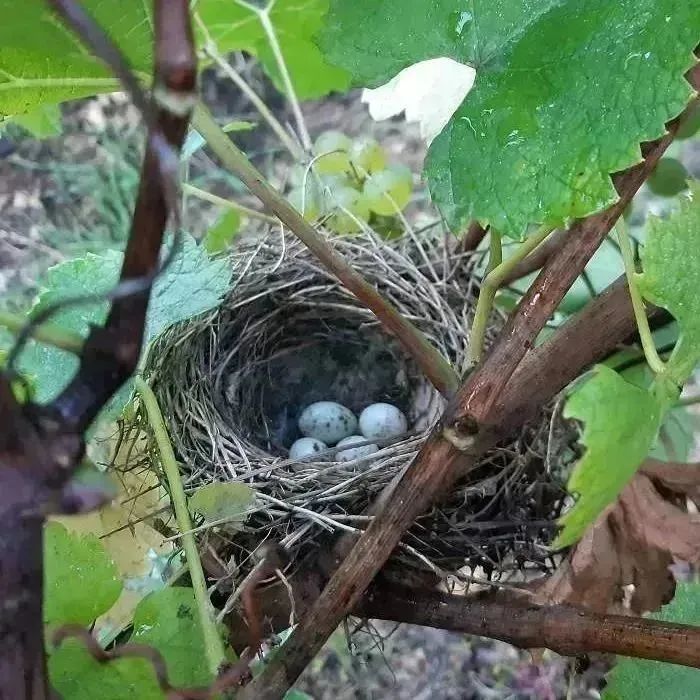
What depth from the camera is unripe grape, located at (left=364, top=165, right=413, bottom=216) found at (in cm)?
81

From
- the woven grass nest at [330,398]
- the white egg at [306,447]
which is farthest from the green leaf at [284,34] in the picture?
the white egg at [306,447]

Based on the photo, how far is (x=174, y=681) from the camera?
45 cm

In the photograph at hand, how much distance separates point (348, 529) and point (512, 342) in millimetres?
246

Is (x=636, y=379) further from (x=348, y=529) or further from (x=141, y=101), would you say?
(x=141, y=101)

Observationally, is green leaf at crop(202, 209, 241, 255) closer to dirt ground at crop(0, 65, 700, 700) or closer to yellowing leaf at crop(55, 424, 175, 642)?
yellowing leaf at crop(55, 424, 175, 642)

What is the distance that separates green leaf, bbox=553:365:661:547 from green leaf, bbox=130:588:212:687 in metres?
0.24

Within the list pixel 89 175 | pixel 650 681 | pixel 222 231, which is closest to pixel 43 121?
pixel 222 231

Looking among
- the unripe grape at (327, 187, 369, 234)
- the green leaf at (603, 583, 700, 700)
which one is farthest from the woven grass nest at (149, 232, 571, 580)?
the green leaf at (603, 583, 700, 700)

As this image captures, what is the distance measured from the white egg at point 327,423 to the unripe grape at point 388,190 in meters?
0.24

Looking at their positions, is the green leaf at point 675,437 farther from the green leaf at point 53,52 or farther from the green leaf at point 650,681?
the green leaf at point 53,52

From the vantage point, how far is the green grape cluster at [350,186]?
82 cm

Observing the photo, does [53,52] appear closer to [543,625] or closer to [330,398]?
[543,625]

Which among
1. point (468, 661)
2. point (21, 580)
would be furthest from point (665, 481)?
point (468, 661)

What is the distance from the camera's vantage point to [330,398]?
3.28ft
